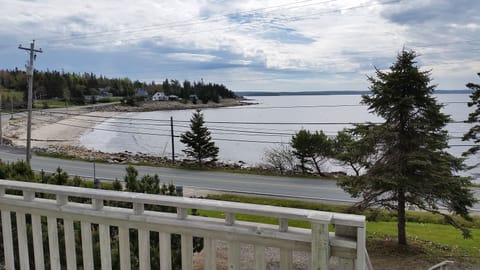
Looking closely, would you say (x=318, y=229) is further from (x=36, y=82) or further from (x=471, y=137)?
(x=36, y=82)

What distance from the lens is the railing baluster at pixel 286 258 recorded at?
5.89 feet

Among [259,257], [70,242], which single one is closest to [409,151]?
[259,257]

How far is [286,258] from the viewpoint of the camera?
1.80m

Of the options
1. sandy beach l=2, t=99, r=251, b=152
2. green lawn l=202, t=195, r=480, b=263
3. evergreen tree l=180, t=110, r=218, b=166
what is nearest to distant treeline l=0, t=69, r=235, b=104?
sandy beach l=2, t=99, r=251, b=152

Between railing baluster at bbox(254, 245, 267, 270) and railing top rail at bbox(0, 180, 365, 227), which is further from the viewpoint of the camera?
railing baluster at bbox(254, 245, 267, 270)

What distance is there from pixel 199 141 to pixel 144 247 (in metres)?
26.8

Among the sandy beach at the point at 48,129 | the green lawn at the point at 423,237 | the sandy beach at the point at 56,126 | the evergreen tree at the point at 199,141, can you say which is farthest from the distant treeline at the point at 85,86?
the green lawn at the point at 423,237

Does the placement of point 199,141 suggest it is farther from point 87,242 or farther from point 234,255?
point 234,255

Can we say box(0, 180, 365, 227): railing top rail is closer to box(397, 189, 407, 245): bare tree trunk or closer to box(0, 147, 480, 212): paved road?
box(397, 189, 407, 245): bare tree trunk

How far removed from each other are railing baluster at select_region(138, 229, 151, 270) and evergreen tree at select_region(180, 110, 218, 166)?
26502 mm

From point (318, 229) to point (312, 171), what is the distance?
24.8 meters

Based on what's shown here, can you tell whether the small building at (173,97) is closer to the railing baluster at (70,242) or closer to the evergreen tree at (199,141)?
the evergreen tree at (199,141)

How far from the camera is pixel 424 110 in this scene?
9.59 m

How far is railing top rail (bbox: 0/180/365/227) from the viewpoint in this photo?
1669mm
